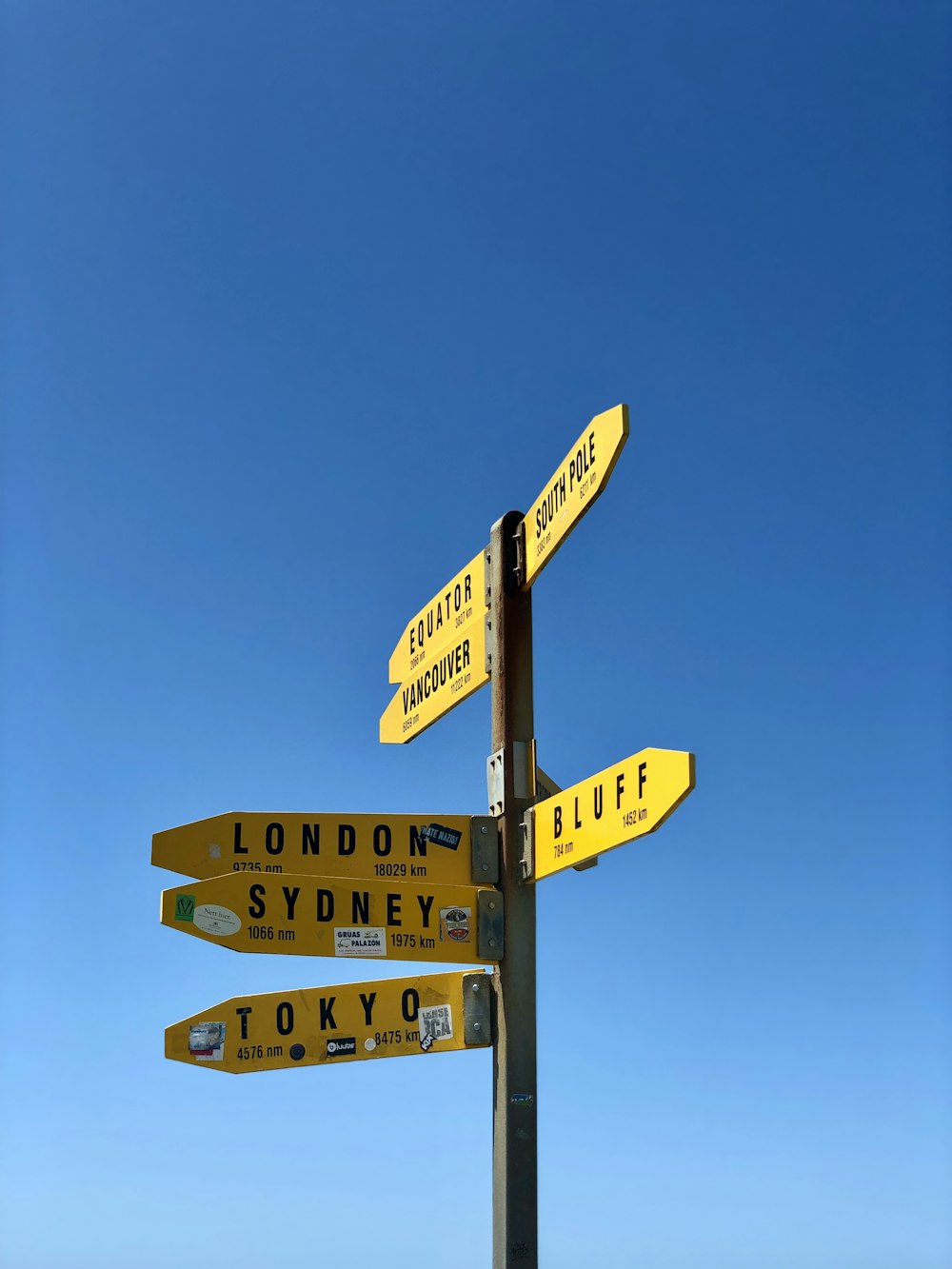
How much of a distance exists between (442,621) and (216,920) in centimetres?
194

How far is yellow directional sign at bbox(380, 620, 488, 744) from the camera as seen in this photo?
5.62 metres

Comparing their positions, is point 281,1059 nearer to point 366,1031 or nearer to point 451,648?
point 366,1031

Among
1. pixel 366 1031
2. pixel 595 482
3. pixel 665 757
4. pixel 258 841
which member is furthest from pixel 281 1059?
pixel 595 482

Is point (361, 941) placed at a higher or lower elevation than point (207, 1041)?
higher

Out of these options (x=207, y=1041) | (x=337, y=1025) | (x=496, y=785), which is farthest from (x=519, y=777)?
(x=207, y=1041)

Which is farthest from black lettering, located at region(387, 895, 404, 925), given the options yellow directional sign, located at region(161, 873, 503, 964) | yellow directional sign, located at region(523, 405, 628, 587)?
yellow directional sign, located at region(523, 405, 628, 587)

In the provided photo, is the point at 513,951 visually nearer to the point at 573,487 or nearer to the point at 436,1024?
the point at 436,1024

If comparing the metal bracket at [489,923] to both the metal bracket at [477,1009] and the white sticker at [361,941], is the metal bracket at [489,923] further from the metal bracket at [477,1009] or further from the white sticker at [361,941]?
the white sticker at [361,941]

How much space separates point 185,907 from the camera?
471cm

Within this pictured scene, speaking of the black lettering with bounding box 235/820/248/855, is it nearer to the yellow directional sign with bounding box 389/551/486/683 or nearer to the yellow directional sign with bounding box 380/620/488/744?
the yellow directional sign with bounding box 380/620/488/744

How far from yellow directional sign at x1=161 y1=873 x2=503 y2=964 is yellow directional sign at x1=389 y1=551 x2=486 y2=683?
49.3 inches

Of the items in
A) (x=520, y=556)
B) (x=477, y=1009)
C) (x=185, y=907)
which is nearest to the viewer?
(x=185, y=907)

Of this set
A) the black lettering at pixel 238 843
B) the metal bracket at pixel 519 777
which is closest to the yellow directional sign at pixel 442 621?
the metal bracket at pixel 519 777

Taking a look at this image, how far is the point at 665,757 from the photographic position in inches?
162
